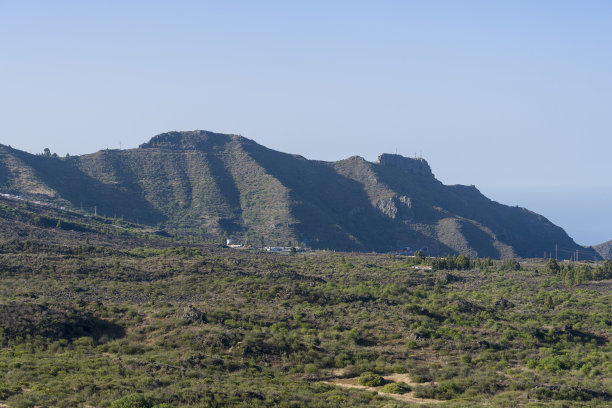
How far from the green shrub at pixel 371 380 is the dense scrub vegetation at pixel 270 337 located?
18 cm

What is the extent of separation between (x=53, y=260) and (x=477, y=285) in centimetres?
5047

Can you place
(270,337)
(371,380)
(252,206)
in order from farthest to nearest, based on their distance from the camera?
(252,206) → (270,337) → (371,380)

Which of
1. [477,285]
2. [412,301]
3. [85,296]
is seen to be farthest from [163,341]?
[477,285]

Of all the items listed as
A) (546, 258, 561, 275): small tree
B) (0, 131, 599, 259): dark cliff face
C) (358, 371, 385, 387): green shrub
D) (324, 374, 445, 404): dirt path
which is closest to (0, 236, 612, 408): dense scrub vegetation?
(358, 371, 385, 387): green shrub

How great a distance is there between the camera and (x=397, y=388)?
33250 millimetres

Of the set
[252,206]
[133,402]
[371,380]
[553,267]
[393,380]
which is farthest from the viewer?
[252,206]

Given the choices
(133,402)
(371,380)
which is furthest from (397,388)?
(133,402)

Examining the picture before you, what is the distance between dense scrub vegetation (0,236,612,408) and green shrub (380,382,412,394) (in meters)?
0.12

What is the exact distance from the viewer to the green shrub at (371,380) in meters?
35.0

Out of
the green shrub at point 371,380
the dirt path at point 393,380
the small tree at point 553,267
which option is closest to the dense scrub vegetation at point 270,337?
the green shrub at point 371,380

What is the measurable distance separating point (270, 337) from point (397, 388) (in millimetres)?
12827

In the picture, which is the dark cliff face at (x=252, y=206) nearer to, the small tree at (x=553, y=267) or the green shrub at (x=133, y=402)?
the small tree at (x=553, y=267)

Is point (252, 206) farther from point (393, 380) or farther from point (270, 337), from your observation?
point (393, 380)

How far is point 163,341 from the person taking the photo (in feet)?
138
